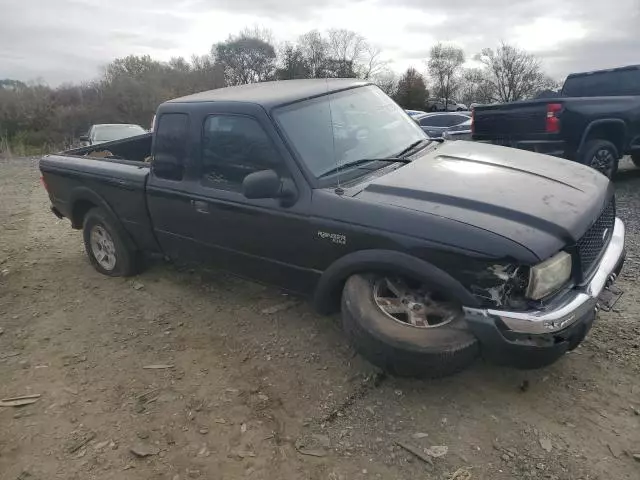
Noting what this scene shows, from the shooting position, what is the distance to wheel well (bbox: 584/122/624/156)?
24.3 ft

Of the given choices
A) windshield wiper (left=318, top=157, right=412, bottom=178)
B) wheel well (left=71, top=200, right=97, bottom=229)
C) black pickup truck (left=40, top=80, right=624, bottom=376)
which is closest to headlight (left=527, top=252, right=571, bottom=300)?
black pickup truck (left=40, top=80, right=624, bottom=376)

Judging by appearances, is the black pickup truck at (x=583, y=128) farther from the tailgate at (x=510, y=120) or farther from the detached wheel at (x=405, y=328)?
the detached wheel at (x=405, y=328)

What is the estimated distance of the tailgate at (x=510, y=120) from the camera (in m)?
7.60

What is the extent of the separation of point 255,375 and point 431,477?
54.1 inches

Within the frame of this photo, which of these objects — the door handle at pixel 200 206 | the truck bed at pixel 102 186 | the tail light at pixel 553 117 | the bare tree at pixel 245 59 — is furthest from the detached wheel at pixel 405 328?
the bare tree at pixel 245 59

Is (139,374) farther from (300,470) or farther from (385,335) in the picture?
(385,335)

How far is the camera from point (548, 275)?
263 centimetres

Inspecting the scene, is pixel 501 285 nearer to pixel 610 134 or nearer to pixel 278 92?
pixel 278 92

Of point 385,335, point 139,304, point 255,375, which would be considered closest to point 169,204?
point 139,304

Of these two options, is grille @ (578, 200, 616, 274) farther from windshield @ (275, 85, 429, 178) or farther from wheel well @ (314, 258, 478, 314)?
windshield @ (275, 85, 429, 178)

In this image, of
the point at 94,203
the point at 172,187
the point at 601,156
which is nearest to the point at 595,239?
the point at 172,187

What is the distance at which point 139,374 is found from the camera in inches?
138

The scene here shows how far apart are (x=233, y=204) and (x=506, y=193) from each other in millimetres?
1871

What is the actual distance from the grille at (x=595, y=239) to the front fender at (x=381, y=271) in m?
0.78
